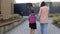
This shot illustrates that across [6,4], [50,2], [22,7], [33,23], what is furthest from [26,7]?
[33,23]

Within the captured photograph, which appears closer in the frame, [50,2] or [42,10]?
[42,10]

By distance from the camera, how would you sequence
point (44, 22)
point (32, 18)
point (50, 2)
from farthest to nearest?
point (50, 2) < point (32, 18) < point (44, 22)

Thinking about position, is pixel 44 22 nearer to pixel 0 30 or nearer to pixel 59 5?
pixel 0 30

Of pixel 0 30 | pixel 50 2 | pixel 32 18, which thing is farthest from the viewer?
pixel 50 2

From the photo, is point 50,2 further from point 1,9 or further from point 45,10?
point 45,10

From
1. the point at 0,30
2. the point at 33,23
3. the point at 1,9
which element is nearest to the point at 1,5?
the point at 1,9

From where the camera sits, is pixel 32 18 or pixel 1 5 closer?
pixel 32 18

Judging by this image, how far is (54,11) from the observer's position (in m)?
49.8

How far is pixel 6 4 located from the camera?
1240 inches

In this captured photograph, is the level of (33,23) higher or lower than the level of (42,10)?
lower

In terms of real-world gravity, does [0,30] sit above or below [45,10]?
Result: below

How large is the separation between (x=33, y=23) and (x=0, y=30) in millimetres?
3992

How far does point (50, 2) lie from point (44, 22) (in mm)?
41485

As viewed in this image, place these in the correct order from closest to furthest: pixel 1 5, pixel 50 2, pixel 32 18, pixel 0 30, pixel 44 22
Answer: pixel 44 22
pixel 32 18
pixel 0 30
pixel 1 5
pixel 50 2
